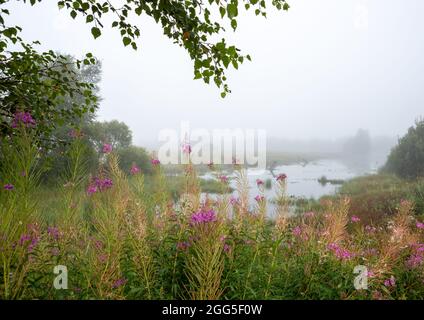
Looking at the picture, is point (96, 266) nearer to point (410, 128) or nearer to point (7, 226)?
point (7, 226)

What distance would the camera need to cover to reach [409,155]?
30.5 m

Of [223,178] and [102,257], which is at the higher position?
[223,178]

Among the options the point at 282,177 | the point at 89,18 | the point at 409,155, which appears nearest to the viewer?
the point at 282,177

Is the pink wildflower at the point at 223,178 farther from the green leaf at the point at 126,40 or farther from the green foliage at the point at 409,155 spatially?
the green foliage at the point at 409,155

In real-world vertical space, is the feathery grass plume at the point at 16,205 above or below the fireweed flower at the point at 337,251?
above

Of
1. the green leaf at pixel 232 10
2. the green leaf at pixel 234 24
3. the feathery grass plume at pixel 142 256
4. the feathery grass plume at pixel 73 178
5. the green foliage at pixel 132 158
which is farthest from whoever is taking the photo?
the green foliage at pixel 132 158

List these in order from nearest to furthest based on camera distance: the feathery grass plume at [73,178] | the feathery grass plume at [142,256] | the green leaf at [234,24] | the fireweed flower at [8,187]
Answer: the fireweed flower at [8,187]
the feathery grass plume at [142,256]
the feathery grass plume at [73,178]
the green leaf at [234,24]

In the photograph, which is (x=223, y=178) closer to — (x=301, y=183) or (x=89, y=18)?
(x=89, y=18)

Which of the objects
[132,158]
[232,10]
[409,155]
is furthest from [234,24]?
[409,155]

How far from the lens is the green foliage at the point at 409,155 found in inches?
1169

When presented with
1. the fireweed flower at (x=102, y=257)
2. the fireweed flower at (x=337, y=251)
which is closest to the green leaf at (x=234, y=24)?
the fireweed flower at (x=337, y=251)

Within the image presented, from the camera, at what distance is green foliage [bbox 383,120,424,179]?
29688mm

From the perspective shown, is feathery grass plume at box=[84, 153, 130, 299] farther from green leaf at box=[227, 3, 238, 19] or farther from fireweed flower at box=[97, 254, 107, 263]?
green leaf at box=[227, 3, 238, 19]
